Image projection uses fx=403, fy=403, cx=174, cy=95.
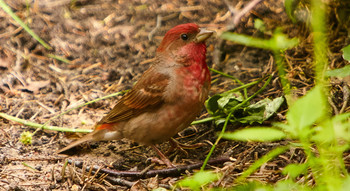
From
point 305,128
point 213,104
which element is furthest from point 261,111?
point 305,128

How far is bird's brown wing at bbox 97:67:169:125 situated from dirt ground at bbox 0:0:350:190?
1.38 feet

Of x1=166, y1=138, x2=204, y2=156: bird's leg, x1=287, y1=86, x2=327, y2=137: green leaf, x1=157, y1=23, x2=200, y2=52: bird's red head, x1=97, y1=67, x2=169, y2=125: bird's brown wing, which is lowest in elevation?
x1=166, y1=138, x2=204, y2=156: bird's leg

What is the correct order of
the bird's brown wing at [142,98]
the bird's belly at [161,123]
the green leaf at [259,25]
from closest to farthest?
the bird's belly at [161,123] < the bird's brown wing at [142,98] < the green leaf at [259,25]

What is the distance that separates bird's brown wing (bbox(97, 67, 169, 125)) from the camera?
3.80 meters

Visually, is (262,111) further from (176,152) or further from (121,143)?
(121,143)

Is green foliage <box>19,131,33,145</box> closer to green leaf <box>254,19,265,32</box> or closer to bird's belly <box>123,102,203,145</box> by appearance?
bird's belly <box>123,102,203,145</box>

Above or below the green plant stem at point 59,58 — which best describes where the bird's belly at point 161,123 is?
below

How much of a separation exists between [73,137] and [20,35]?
238cm

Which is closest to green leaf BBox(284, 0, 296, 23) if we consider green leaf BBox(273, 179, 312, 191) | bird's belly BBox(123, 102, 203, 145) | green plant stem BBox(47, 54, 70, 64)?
bird's belly BBox(123, 102, 203, 145)

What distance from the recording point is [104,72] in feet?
17.8

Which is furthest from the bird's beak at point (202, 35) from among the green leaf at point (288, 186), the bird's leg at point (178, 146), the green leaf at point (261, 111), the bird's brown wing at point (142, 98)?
the green leaf at point (288, 186)

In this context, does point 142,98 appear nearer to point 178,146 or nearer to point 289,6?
point 178,146

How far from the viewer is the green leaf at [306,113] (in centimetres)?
181

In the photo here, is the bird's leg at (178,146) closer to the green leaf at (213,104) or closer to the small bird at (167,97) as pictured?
the small bird at (167,97)
